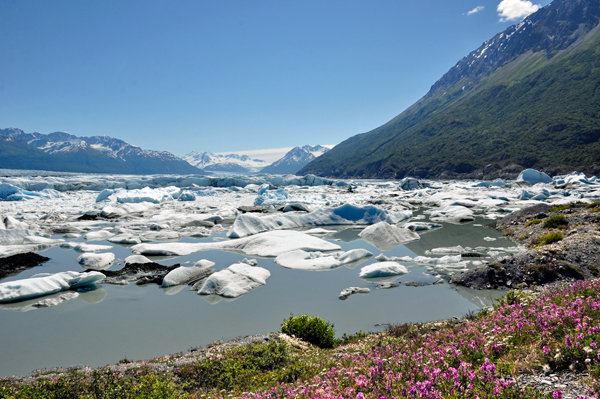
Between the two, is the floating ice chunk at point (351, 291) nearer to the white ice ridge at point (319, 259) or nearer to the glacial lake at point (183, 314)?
the glacial lake at point (183, 314)

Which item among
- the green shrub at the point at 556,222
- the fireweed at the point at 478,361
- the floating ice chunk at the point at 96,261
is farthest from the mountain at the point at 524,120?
the floating ice chunk at the point at 96,261

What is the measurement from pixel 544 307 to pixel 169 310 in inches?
355

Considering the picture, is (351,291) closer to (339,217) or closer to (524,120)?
(339,217)

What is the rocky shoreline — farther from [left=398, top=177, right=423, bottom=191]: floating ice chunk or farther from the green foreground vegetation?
[left=398, top=177, right=423, bottom=191]: floating ice chunk

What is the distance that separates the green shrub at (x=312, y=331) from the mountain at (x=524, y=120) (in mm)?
92812

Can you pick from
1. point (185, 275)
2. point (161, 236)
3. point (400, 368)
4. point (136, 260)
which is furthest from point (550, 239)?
point (161, 236)

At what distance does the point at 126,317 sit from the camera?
341 inches

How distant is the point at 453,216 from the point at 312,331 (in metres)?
24.6

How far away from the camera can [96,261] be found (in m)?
13.6

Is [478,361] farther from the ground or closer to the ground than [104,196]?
closer to the ground

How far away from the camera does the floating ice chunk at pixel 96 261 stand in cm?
1334

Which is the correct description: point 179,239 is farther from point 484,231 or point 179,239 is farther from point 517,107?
point 517,107

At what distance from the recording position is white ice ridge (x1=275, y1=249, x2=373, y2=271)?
43.5ft

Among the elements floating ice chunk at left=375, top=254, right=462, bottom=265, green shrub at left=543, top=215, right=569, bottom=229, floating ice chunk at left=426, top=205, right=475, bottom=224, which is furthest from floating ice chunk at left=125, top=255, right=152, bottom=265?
floating ice chunk at left=426, top=205, right=475, bottom=224
